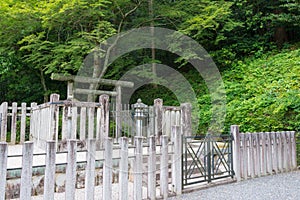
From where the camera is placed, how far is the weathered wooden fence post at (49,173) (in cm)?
238

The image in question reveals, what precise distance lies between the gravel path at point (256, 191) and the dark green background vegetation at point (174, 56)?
2539 mm

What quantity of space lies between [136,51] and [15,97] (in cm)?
571

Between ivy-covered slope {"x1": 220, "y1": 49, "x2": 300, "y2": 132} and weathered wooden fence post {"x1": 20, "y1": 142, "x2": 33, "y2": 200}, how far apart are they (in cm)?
576

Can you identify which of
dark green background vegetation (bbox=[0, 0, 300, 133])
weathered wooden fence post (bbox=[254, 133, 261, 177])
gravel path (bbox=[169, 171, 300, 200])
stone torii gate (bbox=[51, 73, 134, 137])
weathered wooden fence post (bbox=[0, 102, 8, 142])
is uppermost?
dark green background vegetation (bbox=[0, 0, 300, 133])

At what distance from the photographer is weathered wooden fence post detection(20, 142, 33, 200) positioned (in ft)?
7.43

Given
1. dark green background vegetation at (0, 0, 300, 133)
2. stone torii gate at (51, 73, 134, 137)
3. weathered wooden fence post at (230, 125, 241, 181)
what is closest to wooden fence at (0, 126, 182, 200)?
weathered wooden fence post at (230, 125, 241, 181)

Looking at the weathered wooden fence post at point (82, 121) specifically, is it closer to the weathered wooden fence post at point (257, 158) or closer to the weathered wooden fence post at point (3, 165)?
the weathered wooden fence post at point (3, 165)

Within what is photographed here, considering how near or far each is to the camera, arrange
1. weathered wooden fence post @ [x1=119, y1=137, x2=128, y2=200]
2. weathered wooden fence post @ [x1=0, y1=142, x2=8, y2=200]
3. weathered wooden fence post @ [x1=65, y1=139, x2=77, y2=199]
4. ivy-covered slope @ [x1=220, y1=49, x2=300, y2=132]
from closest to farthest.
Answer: weathered wooden fence post @ [x1=0, y1=142, x2=8, y2=200] < weathered wooden fence post @ [x1=65, y1=139, x2=77, y2=199] < weathered wooden fence post @ [x1=119, y1=137, x2=128, y2=200] < ivy-covered slope @ [x1=220, y1=49, x2=300, y2=132]

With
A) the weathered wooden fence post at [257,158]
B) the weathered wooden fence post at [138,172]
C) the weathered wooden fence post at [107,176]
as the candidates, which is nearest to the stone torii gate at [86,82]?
the weathered wooden fence post at [257,158]

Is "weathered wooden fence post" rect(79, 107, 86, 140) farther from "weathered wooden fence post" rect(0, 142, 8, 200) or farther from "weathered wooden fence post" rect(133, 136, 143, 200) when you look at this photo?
"weathered wooden fence post" rect(0, 142, 8, 200)

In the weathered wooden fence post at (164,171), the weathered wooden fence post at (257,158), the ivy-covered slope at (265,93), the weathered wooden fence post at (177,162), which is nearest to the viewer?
the weathered wooden fence post at (164,171)

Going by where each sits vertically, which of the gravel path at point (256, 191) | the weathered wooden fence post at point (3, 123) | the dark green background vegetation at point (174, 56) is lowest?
the gravel path at point (256, 191)

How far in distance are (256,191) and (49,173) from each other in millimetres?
2738

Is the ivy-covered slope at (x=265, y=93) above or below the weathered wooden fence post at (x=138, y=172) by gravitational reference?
above
